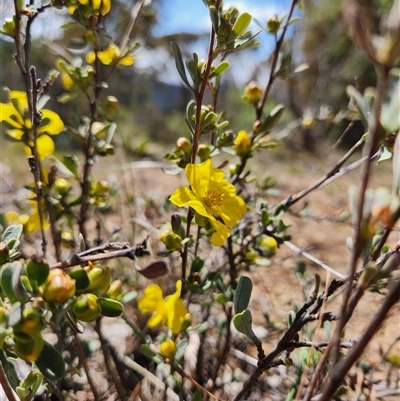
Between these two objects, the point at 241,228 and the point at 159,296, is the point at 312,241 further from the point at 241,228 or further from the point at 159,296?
the point at 159,296

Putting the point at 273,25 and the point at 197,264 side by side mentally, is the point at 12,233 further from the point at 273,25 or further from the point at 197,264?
the point at 273,25

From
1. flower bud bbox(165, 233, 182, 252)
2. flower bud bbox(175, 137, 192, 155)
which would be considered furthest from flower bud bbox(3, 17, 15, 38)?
flower bud bbox(165, 233, 182, 252)

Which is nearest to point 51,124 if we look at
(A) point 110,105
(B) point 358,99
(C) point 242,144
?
(A) point 110,105

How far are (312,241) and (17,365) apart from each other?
173 centimetres

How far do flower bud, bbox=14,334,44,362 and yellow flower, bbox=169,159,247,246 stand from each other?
279mm

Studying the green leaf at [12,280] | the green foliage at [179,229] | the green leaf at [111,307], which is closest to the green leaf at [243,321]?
the green foliage at [179,229]

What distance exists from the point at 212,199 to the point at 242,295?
0.74 ft

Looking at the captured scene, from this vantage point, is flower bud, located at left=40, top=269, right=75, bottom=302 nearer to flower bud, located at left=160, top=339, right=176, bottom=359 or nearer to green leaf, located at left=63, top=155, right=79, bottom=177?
flower bud, located at left=160, top=339, right=176, bottom=359

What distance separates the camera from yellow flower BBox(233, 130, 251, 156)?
87 cm

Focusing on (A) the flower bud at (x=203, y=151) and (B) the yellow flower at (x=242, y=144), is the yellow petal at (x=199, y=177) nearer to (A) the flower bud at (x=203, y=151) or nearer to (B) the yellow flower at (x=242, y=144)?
(A) the flower bud at (x=203, y=151)

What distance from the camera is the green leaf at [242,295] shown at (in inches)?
22.9

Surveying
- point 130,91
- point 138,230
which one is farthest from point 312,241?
point 130,91

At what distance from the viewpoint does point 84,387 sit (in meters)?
0.96

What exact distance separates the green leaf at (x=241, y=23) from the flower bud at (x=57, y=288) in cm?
43
